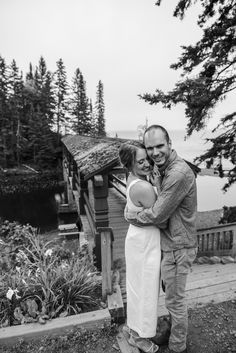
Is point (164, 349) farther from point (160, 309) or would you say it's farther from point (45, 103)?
point (45, 103)

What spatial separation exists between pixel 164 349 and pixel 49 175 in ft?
112

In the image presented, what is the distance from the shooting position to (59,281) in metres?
3.64

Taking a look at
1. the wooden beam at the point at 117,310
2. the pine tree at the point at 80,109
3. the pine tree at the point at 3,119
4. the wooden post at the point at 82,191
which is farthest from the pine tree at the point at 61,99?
the wooden beam at the point at 117,310

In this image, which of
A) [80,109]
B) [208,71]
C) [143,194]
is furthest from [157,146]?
[80,109]

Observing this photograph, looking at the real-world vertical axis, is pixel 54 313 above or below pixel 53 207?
above

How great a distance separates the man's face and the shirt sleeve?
221 mm

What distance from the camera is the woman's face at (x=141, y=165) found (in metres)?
2.48

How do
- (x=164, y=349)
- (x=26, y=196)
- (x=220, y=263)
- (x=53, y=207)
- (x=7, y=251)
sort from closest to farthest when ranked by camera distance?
1. (x=164, y=349)
2. (x=7, y=251)
3. (x=220, y=263)
4. (x=53, y=207)
5. (x=26, y=196)

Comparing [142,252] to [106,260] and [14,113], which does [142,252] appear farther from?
[14,113]

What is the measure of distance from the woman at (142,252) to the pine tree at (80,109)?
132 ft

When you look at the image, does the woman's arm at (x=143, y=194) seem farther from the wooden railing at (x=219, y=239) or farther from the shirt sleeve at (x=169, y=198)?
the wooden railing at (x=219, y=239)

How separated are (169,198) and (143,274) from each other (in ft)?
2.96

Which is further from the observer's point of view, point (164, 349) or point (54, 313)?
point (54, 313)

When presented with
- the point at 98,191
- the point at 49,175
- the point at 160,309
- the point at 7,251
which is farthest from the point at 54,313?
the point at 49,175
